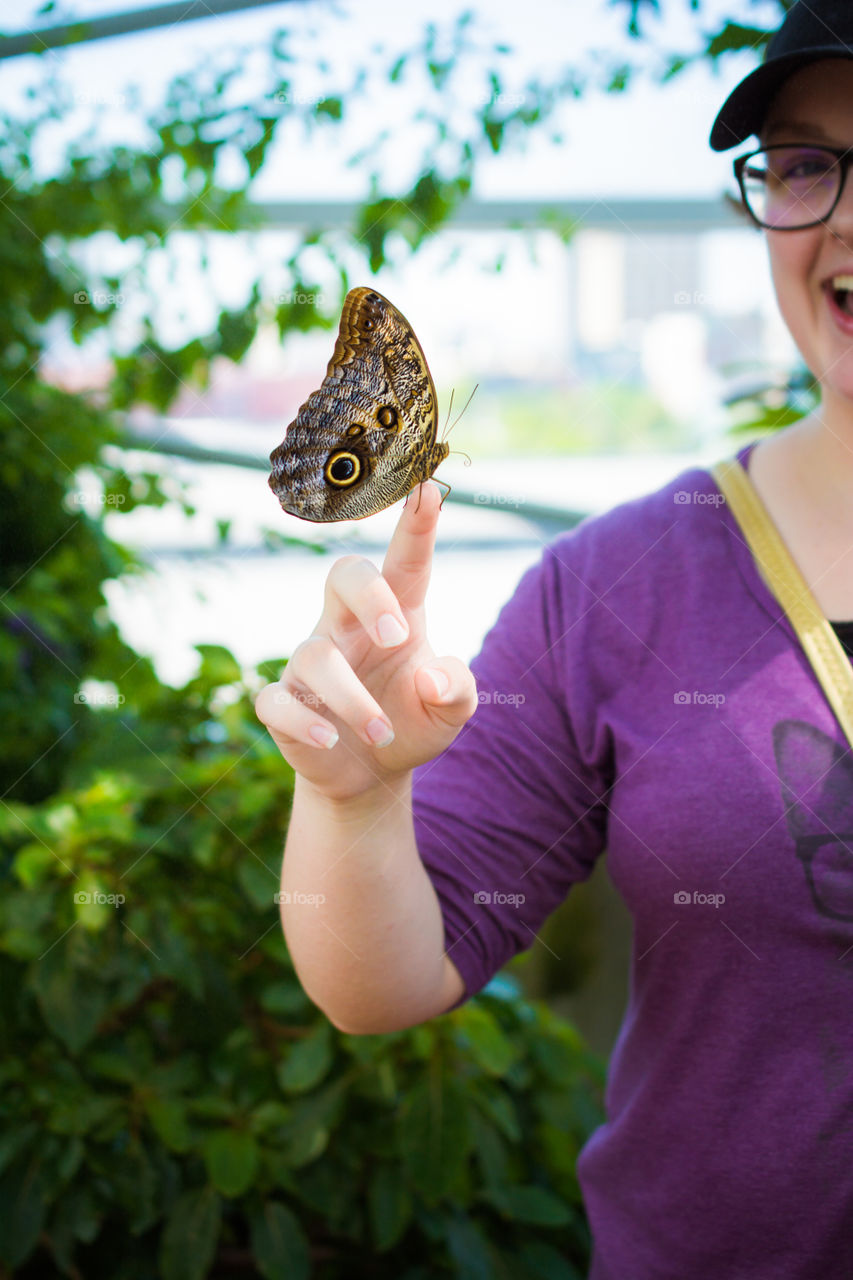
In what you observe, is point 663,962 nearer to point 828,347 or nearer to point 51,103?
point 828,347

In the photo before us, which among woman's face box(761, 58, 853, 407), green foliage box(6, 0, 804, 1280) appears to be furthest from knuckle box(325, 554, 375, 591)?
green foliage box(6, 0, 804, 1280)

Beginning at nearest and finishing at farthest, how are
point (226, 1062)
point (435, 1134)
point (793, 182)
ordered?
point (793, 182) → point (435, 1134) → point (226, 1062)

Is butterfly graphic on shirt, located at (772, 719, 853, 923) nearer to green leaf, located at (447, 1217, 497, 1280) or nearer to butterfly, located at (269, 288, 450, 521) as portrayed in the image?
butterfly, located at (269, 288, 450, 521)

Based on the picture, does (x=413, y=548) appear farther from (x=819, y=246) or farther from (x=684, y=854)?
(x=819, y=246)

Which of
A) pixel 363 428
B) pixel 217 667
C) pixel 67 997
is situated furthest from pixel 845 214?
pixel 67 997

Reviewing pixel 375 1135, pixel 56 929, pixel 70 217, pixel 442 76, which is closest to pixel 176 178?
pixel 70 217

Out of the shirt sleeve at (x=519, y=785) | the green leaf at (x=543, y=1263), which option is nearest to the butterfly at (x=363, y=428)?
the shirt sleeve at (x=519, y=785)
